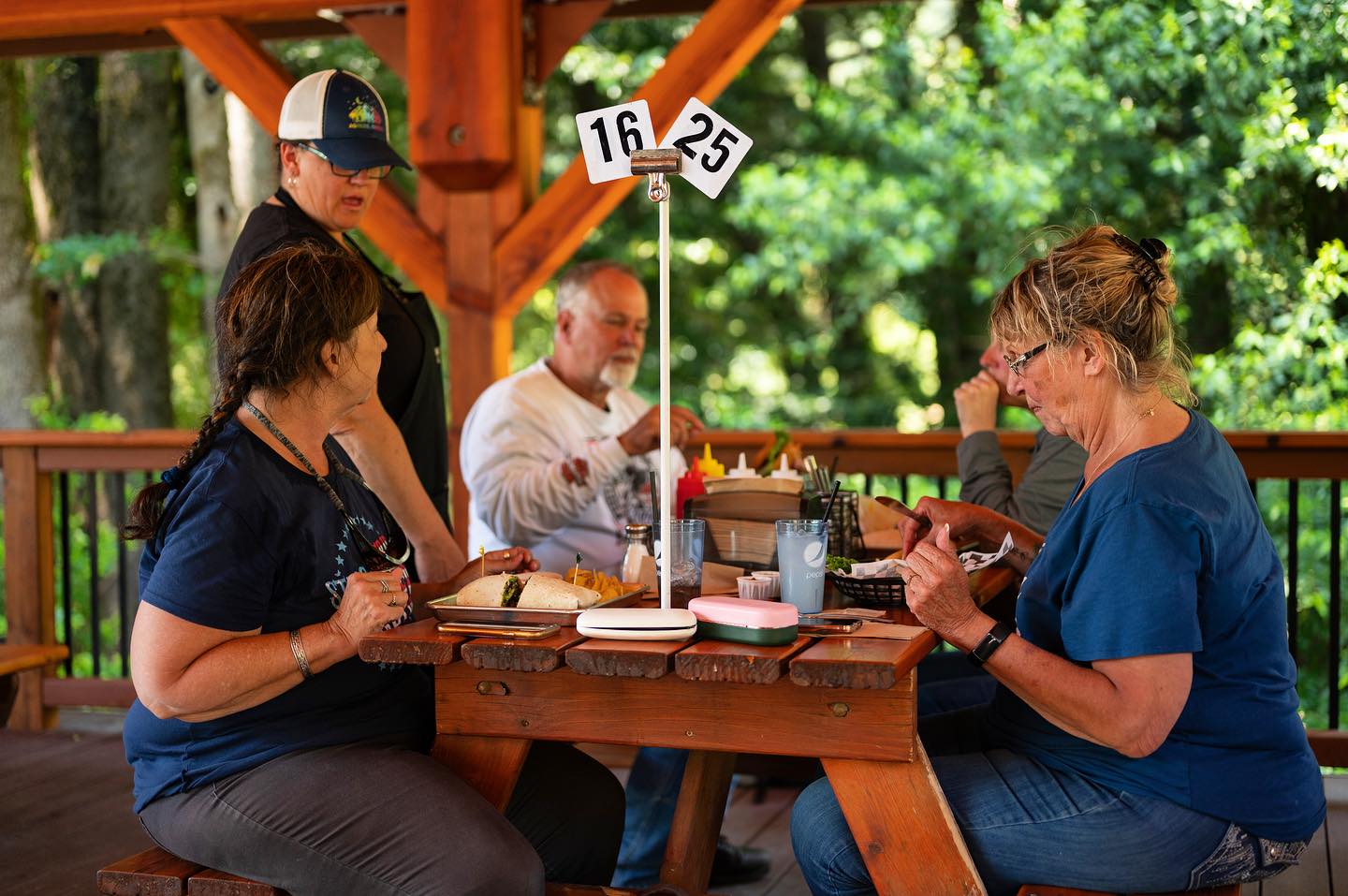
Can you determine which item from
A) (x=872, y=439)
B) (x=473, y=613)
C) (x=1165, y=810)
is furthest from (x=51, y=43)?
(x=1165, y=810)

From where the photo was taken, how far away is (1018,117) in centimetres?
782

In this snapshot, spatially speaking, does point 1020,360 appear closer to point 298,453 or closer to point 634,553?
point 634,553

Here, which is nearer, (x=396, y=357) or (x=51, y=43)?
(x=396, y=357)

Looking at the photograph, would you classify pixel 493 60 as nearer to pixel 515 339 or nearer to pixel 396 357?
pixel 396 357

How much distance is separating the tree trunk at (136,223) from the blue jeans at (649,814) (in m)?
7.00

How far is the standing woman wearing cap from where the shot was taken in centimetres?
256

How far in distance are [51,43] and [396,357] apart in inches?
123

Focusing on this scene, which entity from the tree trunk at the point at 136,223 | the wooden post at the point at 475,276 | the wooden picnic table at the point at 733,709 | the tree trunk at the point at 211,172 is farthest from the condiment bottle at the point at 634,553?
the tree trunk at the point at 136,223

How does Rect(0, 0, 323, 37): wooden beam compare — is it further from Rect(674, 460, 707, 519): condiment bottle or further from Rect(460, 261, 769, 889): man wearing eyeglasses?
Rect(674, 460, 707, 519): condiment bottle

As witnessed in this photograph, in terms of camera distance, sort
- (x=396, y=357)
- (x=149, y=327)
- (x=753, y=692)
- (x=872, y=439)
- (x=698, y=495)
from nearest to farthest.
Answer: (x=753, y=692)
(x=698, y=495)
(x=396, y=357)
(x=872, y=439)
(x=149, y=327)

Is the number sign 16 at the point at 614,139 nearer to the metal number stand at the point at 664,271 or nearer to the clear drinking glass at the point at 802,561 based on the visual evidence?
the metal number stand at the point at 664,271

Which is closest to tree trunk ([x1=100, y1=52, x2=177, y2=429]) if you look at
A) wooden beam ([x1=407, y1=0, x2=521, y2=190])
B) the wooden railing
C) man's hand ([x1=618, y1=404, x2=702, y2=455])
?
the wooden railing

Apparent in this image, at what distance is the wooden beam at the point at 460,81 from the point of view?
156 inches

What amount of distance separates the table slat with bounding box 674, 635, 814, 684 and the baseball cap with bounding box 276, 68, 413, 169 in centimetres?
152
